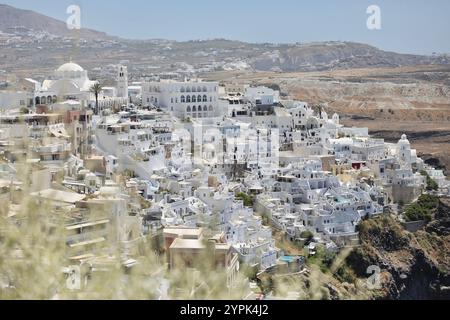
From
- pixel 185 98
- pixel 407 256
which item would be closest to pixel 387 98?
pixel 185 98

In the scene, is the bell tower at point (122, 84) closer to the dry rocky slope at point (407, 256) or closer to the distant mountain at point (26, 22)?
the dry rocky slope at point (407, 256)

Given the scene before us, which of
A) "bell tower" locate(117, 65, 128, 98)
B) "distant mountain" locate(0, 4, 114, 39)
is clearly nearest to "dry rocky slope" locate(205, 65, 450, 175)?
"bell tower" locate(117, 65, 128, 98)

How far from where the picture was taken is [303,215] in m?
16.7

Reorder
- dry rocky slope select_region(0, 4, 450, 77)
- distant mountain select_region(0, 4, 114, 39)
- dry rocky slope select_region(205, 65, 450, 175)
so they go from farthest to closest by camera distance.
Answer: distant mountain select_region(0, 4, 114, 39), dry rocky slope select_region(0, 4, 450, 77), dry rocky slope select_region(205, 65, 450, 175)

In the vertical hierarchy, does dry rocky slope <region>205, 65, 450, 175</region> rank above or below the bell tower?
below

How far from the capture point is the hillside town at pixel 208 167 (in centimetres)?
1337

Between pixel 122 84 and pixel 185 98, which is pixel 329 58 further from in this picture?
pixel 185 98

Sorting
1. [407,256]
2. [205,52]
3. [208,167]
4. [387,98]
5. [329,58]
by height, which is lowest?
[407,256]

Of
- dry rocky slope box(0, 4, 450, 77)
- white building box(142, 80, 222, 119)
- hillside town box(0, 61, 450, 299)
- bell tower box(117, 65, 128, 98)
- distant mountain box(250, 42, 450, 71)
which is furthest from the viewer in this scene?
distant mountain box(250, 42, 450, 71)

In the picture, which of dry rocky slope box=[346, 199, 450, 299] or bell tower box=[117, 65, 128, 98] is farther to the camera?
bell tower box=[117, 65, 128, 98]

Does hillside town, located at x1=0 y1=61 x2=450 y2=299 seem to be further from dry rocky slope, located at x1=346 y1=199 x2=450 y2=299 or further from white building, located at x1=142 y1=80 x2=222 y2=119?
dry rocky slope, located at x1=346 y1=199 x2=450 y2=299

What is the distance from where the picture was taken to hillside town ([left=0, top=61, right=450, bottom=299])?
13367 millimetres

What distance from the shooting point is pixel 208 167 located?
18.1m

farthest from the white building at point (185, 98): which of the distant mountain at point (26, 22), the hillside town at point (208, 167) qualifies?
the distant mountain at point (26, 22)
